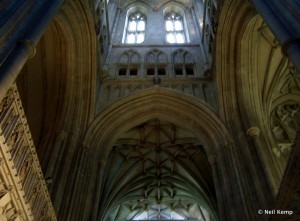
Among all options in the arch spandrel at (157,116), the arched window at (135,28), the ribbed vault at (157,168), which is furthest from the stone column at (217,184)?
the arched window at (135,28)

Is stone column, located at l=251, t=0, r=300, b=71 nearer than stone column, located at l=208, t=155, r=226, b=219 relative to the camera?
Yes

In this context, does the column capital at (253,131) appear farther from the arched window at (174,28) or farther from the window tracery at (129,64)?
the arched window at (174,28)

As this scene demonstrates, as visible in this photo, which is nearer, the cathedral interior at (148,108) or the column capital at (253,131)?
the cathedral interior at (148,108)

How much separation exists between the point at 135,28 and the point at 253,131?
10442 mm

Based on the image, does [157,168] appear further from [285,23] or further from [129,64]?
[285,23]

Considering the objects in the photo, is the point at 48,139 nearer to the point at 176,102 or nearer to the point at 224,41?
the point at 176,102

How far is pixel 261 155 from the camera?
9.59 m

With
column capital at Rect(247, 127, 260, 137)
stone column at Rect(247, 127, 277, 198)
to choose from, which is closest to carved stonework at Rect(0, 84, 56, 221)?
stone column at Rect(247, 127, 277, 198)

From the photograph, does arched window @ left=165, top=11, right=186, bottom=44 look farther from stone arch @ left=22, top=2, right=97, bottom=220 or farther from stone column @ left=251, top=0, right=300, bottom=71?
stone column @ left=251, top=0, right=300, bottom=71

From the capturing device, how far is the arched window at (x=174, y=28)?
1745 cm

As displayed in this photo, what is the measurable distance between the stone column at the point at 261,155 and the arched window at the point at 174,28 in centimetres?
800

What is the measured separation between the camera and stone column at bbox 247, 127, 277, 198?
28.7 ft

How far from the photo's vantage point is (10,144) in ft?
17.3

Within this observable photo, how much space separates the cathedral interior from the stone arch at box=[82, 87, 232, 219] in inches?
1.5
